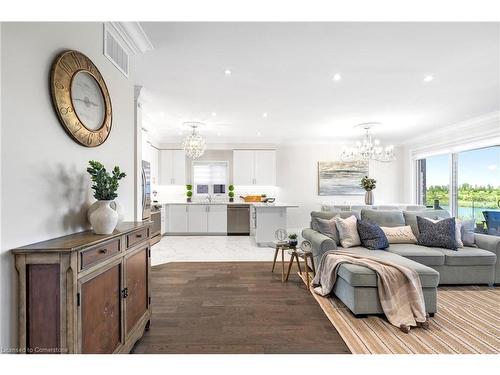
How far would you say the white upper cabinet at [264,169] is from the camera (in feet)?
26.0

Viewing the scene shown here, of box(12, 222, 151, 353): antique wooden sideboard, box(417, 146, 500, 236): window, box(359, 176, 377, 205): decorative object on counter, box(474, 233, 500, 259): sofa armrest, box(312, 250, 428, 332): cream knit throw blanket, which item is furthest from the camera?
box(359, 176, 377, 205): decorative object on counter

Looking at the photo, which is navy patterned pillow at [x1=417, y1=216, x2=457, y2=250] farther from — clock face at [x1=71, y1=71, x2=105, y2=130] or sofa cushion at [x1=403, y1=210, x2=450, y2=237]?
clock face at [x1=71, y1=71, x2=105, y2=130]

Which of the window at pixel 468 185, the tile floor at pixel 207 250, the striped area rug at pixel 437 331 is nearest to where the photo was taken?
the striped area rug at pixel 437 331

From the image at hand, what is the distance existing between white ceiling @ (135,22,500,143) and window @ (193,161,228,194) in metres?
2.35

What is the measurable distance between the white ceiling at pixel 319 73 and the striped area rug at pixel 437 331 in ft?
9.16

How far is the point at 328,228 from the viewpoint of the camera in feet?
12.6

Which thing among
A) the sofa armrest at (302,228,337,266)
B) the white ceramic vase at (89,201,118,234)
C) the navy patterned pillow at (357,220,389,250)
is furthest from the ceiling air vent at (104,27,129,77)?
the navy patterned pillow at (357,220,389,250)

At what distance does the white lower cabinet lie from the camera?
25.0 feet

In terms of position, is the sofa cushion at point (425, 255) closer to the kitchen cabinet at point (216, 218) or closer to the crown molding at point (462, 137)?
the crown molding at point (462, 137)

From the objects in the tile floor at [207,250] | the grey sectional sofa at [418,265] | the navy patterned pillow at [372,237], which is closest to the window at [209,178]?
the tile floor at [207,250]

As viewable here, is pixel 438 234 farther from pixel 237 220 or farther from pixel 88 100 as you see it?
pixel 237 220

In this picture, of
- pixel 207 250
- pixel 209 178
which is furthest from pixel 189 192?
pixel 207 250
